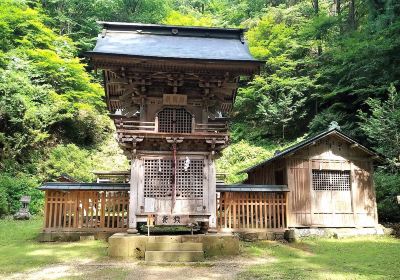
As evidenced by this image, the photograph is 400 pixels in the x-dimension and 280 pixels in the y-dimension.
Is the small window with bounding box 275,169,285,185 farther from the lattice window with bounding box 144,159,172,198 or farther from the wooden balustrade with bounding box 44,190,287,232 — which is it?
the lattice window with bounding box 144,159,172,198

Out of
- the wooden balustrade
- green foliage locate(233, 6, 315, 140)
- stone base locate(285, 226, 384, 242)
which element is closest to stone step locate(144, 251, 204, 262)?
the wooden balustrade

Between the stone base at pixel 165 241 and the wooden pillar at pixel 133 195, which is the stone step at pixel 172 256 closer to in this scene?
the stone base at pixel 165 241

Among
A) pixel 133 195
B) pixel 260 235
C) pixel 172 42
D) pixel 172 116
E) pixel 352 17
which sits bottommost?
pixel 260 235

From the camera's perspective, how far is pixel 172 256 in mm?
9562

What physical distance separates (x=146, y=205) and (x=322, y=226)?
812cm

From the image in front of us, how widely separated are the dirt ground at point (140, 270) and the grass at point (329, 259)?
602 mm

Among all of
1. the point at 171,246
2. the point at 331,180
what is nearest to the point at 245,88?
the point at 331,180

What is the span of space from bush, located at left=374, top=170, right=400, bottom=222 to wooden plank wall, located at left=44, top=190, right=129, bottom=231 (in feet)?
39.8

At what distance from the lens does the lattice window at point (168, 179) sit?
11531 millimetres

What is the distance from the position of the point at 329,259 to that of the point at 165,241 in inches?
192

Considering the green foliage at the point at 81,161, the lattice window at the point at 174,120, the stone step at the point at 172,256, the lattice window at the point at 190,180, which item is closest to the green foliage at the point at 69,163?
the green foliage at the point at 81,161

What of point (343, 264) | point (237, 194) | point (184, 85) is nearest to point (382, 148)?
point (237, 194)

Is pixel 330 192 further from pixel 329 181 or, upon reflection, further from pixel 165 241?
pixel 165 241

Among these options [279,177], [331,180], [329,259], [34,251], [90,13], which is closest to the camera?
[329,259]
